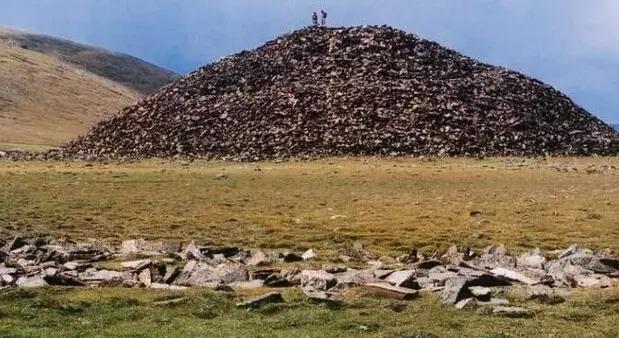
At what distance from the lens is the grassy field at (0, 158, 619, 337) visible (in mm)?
14742

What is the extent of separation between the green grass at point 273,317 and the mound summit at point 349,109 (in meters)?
43.9

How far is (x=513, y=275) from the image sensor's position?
742 inches

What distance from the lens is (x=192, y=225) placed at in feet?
98.1

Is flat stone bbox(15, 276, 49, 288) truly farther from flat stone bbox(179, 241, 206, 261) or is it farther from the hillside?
the hillside

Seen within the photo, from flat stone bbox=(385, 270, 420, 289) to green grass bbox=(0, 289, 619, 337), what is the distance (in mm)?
970

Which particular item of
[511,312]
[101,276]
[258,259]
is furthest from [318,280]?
[101,276]

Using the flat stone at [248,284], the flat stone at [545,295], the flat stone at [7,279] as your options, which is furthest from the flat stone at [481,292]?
the flat stone at [7,279]

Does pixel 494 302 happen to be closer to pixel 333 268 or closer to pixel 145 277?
pixel 333 268

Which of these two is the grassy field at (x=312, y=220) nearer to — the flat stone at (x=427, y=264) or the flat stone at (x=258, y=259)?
the flat stone at (x=258, y=259)

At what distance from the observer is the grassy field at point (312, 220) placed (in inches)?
580

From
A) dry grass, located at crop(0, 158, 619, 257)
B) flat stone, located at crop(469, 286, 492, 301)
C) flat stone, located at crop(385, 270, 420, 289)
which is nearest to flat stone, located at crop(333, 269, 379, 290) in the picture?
flat stone, located at crop(385, 270, 420, 289)

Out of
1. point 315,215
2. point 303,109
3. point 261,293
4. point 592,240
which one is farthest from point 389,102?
point 261,293

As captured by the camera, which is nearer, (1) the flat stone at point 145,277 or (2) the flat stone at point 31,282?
(2) the flat stone at point 31,282

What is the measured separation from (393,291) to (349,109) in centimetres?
5095
